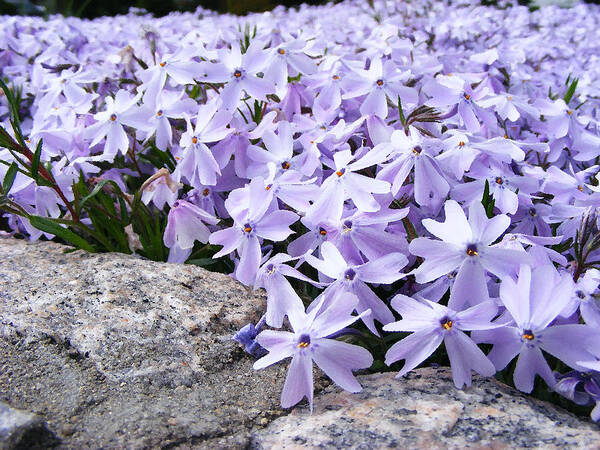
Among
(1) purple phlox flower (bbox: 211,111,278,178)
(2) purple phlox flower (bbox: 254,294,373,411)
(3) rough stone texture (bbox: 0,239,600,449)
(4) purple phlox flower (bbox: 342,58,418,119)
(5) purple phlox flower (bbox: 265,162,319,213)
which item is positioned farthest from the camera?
(4) purple phlox flower (bbox: 342,58,418,119)

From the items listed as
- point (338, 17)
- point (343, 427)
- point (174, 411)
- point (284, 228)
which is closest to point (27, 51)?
point (284, 228)

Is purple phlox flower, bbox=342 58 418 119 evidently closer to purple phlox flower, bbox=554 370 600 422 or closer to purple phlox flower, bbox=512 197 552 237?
purple phlox flower, bbox=512 197 552 237

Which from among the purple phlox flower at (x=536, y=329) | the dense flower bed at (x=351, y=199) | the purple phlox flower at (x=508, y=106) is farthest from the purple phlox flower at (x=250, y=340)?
the purple phlox flower at (x=508, y=106)

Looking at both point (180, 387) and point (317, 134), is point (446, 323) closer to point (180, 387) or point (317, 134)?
point (180, 387)

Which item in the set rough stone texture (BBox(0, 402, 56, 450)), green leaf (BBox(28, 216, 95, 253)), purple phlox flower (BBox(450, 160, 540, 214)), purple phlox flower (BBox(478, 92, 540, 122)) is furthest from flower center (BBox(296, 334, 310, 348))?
purple phlox flower (BBox(478, 92, 540, 122))

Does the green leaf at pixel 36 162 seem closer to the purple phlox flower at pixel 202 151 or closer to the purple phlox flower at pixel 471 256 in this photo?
the purple phlox flower at pixel 202 151

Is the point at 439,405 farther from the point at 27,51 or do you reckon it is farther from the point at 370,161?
the point at 27,51

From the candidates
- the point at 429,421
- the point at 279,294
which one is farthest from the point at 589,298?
the point at 279,294
